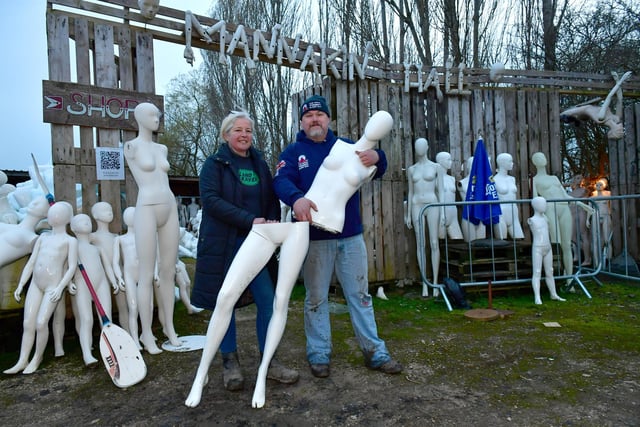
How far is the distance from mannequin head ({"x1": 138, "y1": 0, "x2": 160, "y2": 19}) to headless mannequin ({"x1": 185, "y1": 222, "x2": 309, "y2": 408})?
300 cm

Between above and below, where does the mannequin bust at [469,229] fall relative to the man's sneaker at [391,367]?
above

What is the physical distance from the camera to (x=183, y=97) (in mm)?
22047

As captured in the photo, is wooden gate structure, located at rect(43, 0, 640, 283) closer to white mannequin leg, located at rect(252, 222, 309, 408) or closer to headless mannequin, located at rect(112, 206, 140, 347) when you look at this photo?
headless mannequin, located at rect(112, 206, 140, 347)

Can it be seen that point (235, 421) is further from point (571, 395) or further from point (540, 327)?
point (540, 327)

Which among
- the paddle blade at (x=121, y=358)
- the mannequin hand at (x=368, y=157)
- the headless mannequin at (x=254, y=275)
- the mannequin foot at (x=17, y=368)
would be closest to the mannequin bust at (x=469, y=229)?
the mannequin hand at (x=368, y=157)

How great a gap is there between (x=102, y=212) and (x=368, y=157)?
8.42 ft

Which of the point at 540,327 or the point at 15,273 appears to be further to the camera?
the point at 540,327

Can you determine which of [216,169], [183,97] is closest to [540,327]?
[216,169]

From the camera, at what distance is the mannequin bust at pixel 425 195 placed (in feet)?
19.1

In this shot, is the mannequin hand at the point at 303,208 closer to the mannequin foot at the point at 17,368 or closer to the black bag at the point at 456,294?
the mannequin foot at the point at 17,368

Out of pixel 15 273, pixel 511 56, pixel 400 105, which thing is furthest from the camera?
pixel 511 56

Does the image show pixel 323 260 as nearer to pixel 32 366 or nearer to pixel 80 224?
pixel 80 224

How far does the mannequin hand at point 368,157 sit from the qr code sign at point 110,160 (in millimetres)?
2709

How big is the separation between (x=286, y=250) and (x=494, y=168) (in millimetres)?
5270
